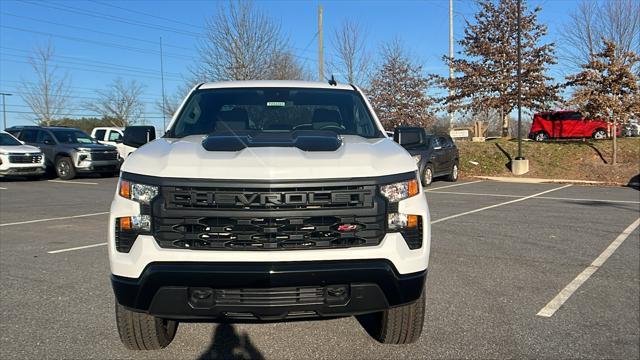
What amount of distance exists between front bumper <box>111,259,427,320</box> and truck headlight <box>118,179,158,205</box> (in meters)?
0.38

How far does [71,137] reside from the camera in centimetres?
1905

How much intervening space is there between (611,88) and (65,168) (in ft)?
66.0

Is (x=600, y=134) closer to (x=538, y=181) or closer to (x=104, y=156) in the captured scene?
(x=538, y=181)

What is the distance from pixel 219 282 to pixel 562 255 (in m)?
5.04

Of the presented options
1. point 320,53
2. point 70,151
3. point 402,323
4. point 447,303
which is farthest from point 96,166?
point 402,323

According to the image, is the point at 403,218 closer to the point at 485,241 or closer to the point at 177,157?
the point at 177,157

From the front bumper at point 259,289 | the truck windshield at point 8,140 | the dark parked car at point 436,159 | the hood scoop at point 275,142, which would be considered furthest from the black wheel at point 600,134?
the front bumper at point 259,289

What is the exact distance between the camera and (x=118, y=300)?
9.71 feet

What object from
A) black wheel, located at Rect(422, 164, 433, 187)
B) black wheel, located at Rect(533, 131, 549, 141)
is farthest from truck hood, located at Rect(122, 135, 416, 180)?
black wheel, located at Rect(533, 131, 549, 141)

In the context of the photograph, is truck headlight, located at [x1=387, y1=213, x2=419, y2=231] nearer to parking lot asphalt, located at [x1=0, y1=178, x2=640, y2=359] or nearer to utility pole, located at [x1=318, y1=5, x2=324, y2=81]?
parking lot asphalt, located at [x1=0, y1=178, x2=640, y2=359]

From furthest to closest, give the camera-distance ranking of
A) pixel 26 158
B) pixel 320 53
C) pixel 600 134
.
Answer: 1. pixel 600 134
2. pixel 320 53
3. pixel 26 158

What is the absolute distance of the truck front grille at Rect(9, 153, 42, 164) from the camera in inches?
666

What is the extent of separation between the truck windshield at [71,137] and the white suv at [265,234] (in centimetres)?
1782

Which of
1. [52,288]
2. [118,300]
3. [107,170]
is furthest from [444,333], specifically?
[107,170]
